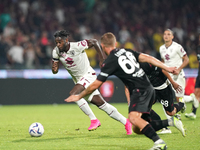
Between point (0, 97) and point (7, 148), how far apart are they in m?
9.18

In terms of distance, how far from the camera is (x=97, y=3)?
18.6 m

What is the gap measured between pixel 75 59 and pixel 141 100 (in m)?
2.45

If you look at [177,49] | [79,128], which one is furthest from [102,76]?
[177,49]

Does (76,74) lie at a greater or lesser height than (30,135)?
greater

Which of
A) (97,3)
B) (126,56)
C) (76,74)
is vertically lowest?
(76,74)

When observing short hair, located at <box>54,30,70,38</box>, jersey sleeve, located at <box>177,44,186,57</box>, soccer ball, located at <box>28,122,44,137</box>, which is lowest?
soccer ball, located at <box>28,122,44,137</box>

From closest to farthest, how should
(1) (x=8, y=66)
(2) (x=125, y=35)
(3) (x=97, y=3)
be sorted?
(1) (x=8, y=66)
(2) (x=125, y=35)
(3) (x=97, y=3)

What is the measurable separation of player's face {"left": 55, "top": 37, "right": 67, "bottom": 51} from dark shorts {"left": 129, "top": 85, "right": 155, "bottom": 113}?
231cm

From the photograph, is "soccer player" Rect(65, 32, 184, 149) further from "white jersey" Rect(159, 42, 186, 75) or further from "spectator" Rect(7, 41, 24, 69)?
"spectator" Rect(7, 41, 24, 69)

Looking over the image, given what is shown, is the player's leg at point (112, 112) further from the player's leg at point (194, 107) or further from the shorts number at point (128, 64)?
the player's leg at point (194, 107)

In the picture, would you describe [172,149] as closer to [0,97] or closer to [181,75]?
[181,75]

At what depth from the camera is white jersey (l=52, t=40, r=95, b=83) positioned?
7.20 metres

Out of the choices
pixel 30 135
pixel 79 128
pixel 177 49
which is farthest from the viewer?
pixel 177 49

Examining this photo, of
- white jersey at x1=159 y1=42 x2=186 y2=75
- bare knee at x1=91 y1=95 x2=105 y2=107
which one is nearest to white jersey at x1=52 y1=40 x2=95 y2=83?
bare knee at x1=91 y1=95 x2=105 y2=107
